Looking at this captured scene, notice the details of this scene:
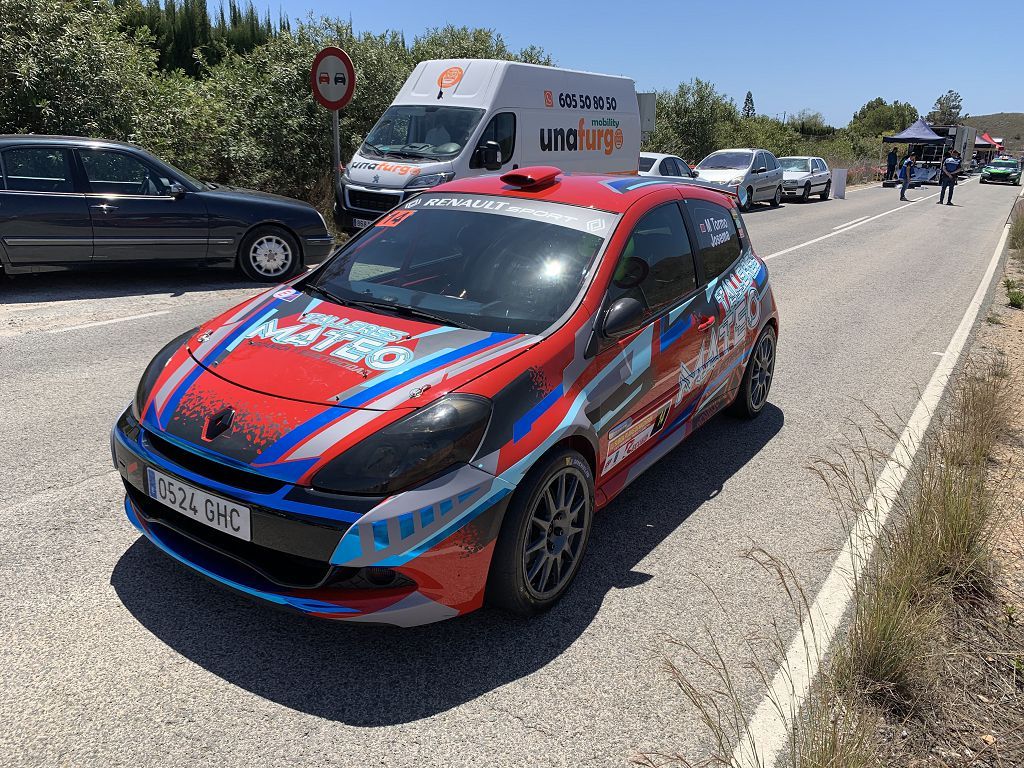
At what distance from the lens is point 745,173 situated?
77.9 ft

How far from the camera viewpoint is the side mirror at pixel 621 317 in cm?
365

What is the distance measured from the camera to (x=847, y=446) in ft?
18.1

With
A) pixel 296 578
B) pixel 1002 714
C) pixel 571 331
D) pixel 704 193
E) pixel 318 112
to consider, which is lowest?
pixel 1002 714

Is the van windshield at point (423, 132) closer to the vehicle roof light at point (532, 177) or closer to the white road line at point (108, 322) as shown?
the white road line at point (108, 322)

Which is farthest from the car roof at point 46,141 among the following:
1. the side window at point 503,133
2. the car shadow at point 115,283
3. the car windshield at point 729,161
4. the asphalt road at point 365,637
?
the car windshield at point 729,161

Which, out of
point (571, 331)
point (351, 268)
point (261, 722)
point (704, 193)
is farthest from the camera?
point (704, 193)

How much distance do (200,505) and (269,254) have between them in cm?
749

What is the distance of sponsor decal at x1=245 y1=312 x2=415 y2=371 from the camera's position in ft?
10.9

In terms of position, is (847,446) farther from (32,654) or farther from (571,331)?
(32,654)

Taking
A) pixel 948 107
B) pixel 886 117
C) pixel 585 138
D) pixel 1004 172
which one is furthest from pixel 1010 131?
pixel 585 138

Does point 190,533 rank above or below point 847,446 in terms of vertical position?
above

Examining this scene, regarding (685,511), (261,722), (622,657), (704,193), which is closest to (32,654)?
(261,722)

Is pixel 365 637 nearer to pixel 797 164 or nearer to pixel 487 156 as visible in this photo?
pixel 487 156

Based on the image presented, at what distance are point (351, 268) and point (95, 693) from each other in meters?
2.39
